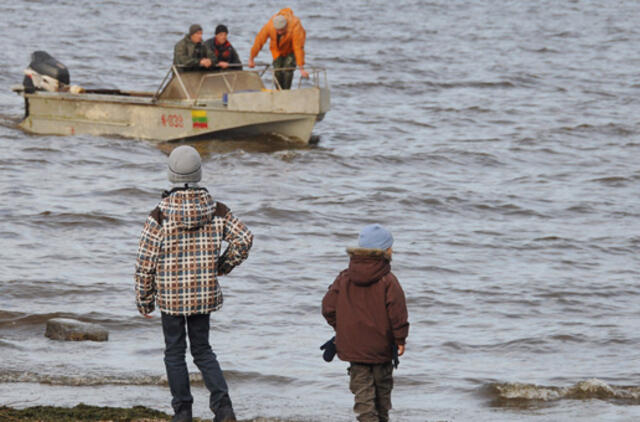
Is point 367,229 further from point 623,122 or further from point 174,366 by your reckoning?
point 623,122

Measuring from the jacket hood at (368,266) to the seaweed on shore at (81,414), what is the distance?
56.5 inches

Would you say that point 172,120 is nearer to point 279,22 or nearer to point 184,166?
point 279,22

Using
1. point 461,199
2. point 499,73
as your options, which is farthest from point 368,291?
point 499,73

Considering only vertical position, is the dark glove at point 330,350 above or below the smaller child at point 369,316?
below

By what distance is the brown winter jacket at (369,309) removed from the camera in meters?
5.45

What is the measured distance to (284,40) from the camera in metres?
17.1

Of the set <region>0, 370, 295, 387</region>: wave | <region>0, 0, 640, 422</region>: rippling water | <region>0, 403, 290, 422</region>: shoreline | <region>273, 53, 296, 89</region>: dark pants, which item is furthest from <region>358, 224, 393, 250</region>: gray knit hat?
<region>273, 53, 296, 89</region>: dark pants

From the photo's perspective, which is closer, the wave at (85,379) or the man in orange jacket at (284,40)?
the wave at (85,379)

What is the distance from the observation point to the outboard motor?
59.1ft

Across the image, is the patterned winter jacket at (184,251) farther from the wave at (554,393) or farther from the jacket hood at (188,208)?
the wave at (554,393)

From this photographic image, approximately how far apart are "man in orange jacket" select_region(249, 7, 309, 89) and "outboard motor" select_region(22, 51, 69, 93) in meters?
3.40

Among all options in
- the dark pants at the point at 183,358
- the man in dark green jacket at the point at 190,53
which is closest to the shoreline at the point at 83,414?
the dark pants at the point at 183,358

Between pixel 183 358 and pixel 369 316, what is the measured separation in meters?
1.01

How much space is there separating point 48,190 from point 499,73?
684 inches
